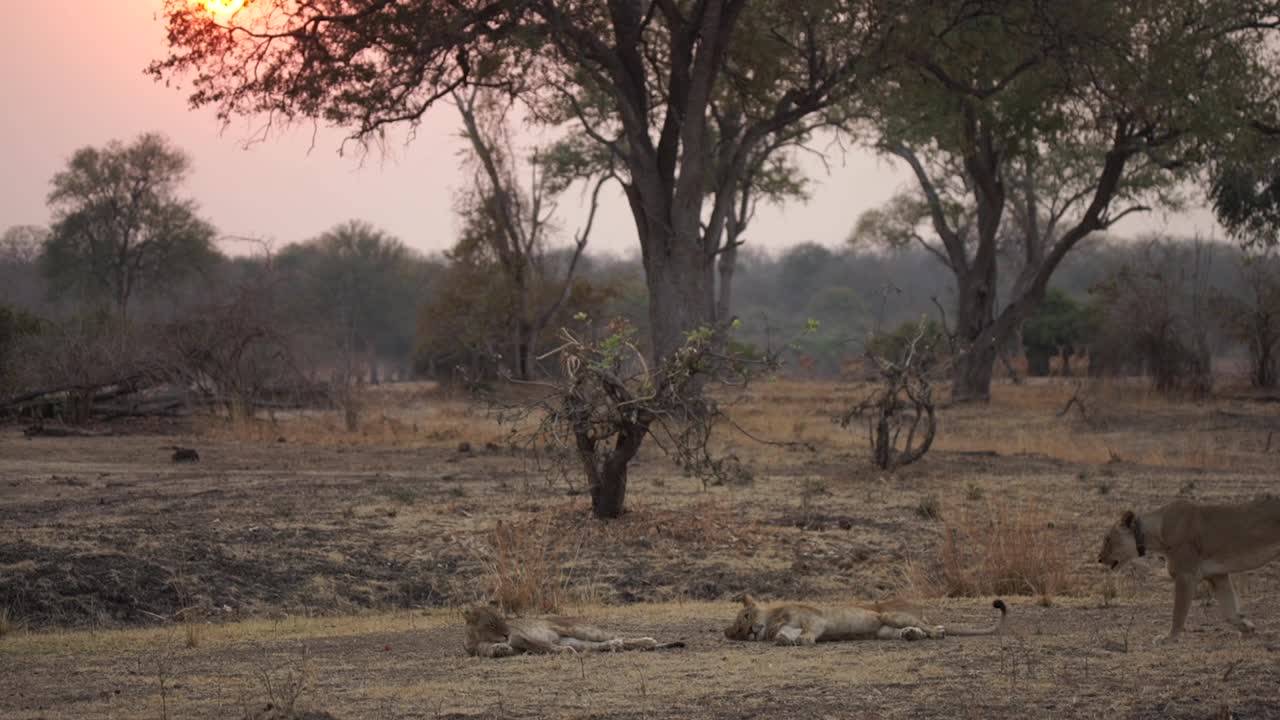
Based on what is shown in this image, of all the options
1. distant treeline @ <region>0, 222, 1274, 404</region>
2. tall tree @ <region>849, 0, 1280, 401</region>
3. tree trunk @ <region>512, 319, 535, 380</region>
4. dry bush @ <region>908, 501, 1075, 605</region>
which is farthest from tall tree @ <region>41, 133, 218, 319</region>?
dry bush @ <region>908, 501, 1075, 605</region>

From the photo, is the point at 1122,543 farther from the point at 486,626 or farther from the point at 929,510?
the point at 929,510

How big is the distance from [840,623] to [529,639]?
1.56 meters

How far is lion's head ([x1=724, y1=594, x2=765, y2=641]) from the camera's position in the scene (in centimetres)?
798

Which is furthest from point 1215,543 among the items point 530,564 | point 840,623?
point 530,564

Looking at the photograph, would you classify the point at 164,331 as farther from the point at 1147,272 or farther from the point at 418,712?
the point at 1147,272

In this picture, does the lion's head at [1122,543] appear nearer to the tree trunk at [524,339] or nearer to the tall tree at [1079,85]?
the tall tree at [1079,85]

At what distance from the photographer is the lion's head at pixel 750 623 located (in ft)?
26.2

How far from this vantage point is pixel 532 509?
46.0ft

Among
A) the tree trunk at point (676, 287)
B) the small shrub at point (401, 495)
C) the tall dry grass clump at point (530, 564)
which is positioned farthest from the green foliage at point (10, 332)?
the tall dry grass clump at point (530, 564)

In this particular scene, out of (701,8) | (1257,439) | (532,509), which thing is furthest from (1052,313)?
(532,509)

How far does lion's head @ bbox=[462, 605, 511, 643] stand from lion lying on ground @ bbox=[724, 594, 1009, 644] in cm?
122

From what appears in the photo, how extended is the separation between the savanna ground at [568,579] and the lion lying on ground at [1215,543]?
0.77 feet

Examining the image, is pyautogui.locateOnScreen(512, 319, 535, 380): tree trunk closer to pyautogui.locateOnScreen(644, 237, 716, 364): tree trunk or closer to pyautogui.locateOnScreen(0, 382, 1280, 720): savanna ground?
pyautogui.locateOnScreen(644, 237, 716, 364): tree trunk

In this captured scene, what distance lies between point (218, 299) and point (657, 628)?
57.3 feet
